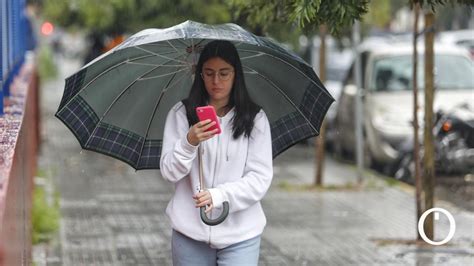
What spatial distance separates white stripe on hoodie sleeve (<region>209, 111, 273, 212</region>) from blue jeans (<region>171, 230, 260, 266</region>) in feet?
0.63

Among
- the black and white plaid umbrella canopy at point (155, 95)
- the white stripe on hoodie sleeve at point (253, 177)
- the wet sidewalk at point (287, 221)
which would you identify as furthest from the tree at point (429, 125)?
the white stripe on hoodie sleeve at point (253, 177)

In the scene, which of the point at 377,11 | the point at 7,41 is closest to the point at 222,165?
the point at 7,41

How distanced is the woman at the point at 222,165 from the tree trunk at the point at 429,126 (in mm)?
4796

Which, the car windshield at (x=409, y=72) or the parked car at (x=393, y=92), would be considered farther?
the car windshield at (x=409, y=72)

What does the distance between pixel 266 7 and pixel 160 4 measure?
8309mm

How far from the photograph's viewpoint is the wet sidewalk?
950cm

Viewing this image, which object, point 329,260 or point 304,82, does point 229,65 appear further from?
point 329,260

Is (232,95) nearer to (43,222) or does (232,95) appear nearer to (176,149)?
(176,149)

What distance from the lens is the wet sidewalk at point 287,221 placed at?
9500 millimetres

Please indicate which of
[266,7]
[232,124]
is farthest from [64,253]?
[232,124]

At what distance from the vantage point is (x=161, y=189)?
45.3 feet

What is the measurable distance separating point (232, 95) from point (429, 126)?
191 inches

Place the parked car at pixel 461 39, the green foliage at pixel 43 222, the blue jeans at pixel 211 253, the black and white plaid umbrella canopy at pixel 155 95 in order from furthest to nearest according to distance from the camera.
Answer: the parked car at pixel 461 39, the green foliage at pixel 43 222, the black and white plaid umbrella canopy at pixel 155 95, the blue jeans at pixel 211 253

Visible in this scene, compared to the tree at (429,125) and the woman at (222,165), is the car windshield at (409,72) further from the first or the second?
the woman at (222,165)
